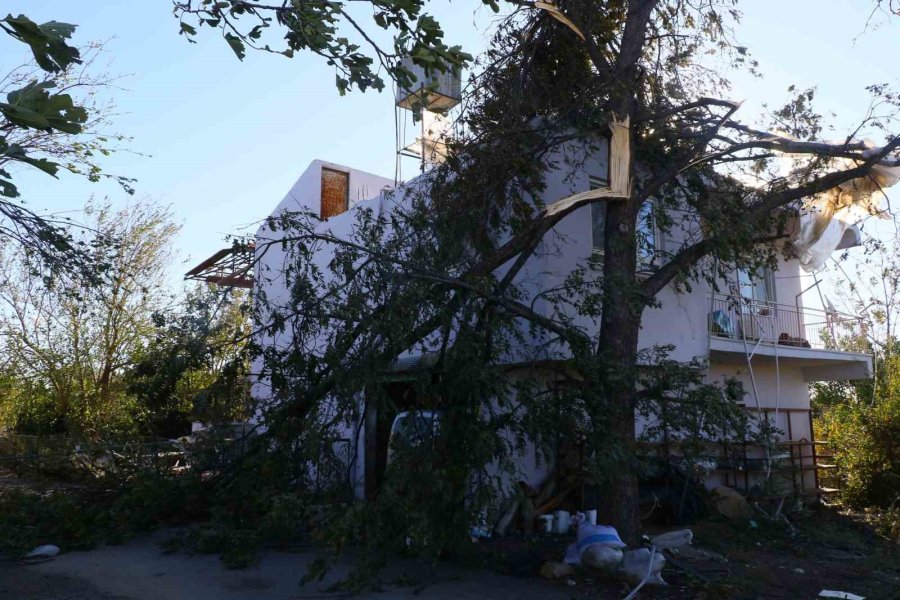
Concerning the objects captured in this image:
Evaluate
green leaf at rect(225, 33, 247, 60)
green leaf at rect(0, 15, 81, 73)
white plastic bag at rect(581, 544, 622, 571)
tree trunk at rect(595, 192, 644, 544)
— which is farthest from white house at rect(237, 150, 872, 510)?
green leaf at rect(0, 15, 81, 73)

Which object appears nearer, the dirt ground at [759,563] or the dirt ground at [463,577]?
the dirt ground at [463,577]

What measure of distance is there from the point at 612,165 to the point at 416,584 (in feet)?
18.7

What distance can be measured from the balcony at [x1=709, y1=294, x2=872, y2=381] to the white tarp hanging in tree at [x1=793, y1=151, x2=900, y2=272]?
4.49ft

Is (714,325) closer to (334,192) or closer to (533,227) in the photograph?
(533,227)

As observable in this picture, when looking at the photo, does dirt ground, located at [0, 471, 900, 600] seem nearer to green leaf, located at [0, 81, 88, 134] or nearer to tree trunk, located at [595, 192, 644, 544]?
tree trunk, located at [595, 192, 644, 544]

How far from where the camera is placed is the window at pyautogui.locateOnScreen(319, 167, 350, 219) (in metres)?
16.5

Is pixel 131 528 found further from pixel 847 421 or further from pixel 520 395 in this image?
pixel 847 421

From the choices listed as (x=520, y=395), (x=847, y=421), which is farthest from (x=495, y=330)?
(x=847, y=421)

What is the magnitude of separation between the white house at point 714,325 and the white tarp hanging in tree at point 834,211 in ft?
2.05

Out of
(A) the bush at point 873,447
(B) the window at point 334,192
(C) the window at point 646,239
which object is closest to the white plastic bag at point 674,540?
(C) the window at point 646,239

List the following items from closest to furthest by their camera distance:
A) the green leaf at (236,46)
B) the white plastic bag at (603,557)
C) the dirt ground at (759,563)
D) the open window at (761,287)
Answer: the green leaf at (236,46) < the dirt ground at (759,563) < the white plastic bag at (603,557) < the open window at (761,287)

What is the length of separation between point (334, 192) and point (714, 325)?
870 centimetres

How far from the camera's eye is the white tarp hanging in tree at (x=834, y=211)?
1097 cm

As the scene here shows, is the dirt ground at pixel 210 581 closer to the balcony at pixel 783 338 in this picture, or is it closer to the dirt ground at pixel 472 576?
the dirt ground at pixel 472 576
